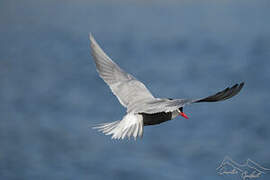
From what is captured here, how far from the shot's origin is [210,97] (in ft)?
12.6

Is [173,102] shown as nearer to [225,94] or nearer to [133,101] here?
[225,94]

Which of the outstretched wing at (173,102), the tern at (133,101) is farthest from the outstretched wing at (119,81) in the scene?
the outstretched wing at (173,102)

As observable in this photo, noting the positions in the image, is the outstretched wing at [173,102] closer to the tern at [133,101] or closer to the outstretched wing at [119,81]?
the tern at [133,101]

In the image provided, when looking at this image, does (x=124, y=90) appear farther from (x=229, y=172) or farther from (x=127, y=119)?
(x=229, y=172)

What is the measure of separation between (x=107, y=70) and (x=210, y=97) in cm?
195

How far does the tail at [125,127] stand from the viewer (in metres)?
4.36

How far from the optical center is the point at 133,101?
4977 mm

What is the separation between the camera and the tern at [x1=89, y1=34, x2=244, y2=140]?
13.8 feet

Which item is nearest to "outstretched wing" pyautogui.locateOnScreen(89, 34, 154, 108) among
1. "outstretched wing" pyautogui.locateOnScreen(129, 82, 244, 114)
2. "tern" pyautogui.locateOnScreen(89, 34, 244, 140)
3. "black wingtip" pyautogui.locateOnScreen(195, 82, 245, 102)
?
"tern" pyautogui.locateOnScreen(89, 34, 244, 140)

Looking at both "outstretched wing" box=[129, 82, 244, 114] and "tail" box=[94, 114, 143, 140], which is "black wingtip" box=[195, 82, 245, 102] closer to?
"outstretched wing" box=[129, 82, 244, 114]

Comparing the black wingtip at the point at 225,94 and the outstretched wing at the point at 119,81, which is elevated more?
the outstretched wing at the point at 119,81

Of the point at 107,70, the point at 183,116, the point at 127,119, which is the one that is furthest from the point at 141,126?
the point at 107,70

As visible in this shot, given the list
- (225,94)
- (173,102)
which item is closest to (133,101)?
(173,102)

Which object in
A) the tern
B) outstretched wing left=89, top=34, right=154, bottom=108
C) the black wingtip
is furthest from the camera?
outstretched wing left=89, top=34, right=154, bottom=108
